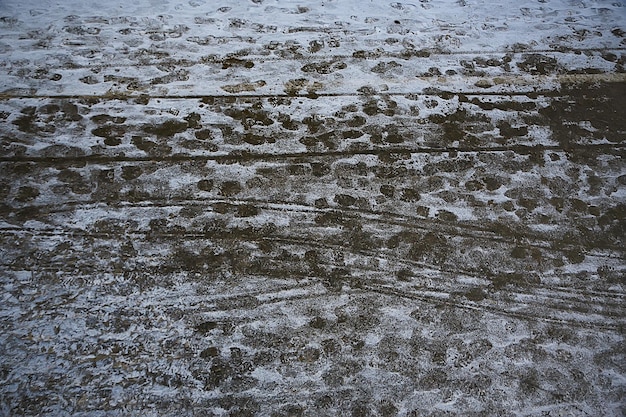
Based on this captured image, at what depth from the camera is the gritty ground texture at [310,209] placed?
210 centimetres

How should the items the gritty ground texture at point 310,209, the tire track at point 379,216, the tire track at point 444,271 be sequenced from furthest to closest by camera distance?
the tire track at point 379,216 → the tire track at point 444,271 → the gritty ground texture at point 310,209

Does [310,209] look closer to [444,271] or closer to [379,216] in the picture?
[379,216]

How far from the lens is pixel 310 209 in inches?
100

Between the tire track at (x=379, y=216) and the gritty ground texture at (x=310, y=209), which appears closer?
the gritty ground texture at (x=310, y=209)

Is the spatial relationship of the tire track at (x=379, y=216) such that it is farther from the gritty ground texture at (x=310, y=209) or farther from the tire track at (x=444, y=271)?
the tire track at (x=444, y=271)

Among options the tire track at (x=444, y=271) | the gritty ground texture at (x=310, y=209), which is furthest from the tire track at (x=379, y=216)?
the tire track at (x=444, y=271)

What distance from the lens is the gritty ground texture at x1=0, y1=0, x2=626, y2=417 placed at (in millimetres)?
2098

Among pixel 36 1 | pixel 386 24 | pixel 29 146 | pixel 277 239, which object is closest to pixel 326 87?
pixel 386 24

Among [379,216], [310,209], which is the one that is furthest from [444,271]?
[310,209]

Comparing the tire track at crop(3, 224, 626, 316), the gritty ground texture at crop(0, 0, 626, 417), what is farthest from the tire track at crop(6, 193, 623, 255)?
the tire track at crop(3, 224, 626, 316)

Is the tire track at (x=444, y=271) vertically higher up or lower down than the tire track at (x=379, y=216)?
lower down

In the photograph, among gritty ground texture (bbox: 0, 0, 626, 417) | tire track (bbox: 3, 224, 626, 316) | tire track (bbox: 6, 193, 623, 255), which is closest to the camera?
gritty ground texture (bbox: 0, 0, 626, 417)

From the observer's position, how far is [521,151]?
281 cm

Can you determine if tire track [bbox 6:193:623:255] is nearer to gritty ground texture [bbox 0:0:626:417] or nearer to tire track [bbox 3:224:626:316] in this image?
gritty ground texture [bbox 0:0:626:417]
